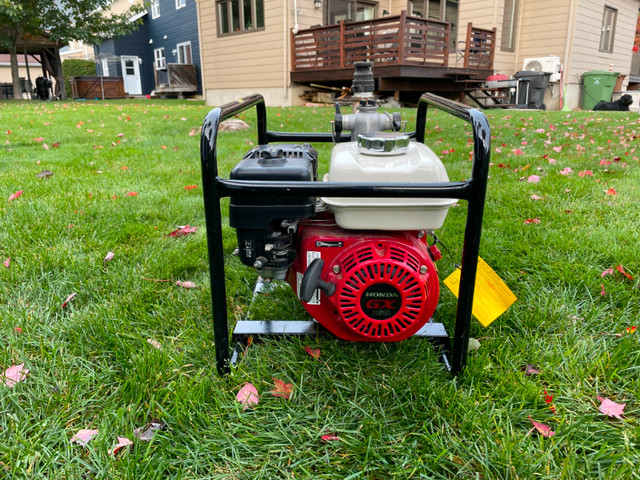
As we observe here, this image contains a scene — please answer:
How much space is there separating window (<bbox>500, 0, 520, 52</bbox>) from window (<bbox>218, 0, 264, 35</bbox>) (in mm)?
6979

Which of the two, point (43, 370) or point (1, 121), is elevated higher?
point (1, 121)

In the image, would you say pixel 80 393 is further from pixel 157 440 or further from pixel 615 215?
pixel 615 215

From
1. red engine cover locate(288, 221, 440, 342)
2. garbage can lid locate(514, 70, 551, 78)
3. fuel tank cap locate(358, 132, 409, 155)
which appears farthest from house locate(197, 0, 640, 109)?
red engine cover locate(288, 221, 440, 342)

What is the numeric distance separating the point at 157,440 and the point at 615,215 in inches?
111

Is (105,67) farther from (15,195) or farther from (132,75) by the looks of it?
(15,195)

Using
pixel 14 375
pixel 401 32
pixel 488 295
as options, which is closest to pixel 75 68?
pixel 401 32

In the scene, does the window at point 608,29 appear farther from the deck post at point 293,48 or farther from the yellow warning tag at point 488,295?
the yellow warning tag at point 488,295

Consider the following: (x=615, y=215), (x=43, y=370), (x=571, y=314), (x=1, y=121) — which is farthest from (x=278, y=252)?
(x=1, y=121)

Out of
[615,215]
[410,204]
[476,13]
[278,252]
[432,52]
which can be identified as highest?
[476,13]

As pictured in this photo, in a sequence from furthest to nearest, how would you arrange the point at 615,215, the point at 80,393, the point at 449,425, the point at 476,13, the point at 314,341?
the point at 476,13
the point at 615,215
the point at 314,341
the point at 80,393
the point at 449,425

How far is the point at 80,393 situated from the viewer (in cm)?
153

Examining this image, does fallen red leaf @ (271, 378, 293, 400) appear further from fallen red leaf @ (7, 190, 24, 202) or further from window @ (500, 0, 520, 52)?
window @ (500, 0, 520, 52)

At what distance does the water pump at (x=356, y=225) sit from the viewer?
135 centimetres

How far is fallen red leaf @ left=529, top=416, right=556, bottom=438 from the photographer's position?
1.37 metres
